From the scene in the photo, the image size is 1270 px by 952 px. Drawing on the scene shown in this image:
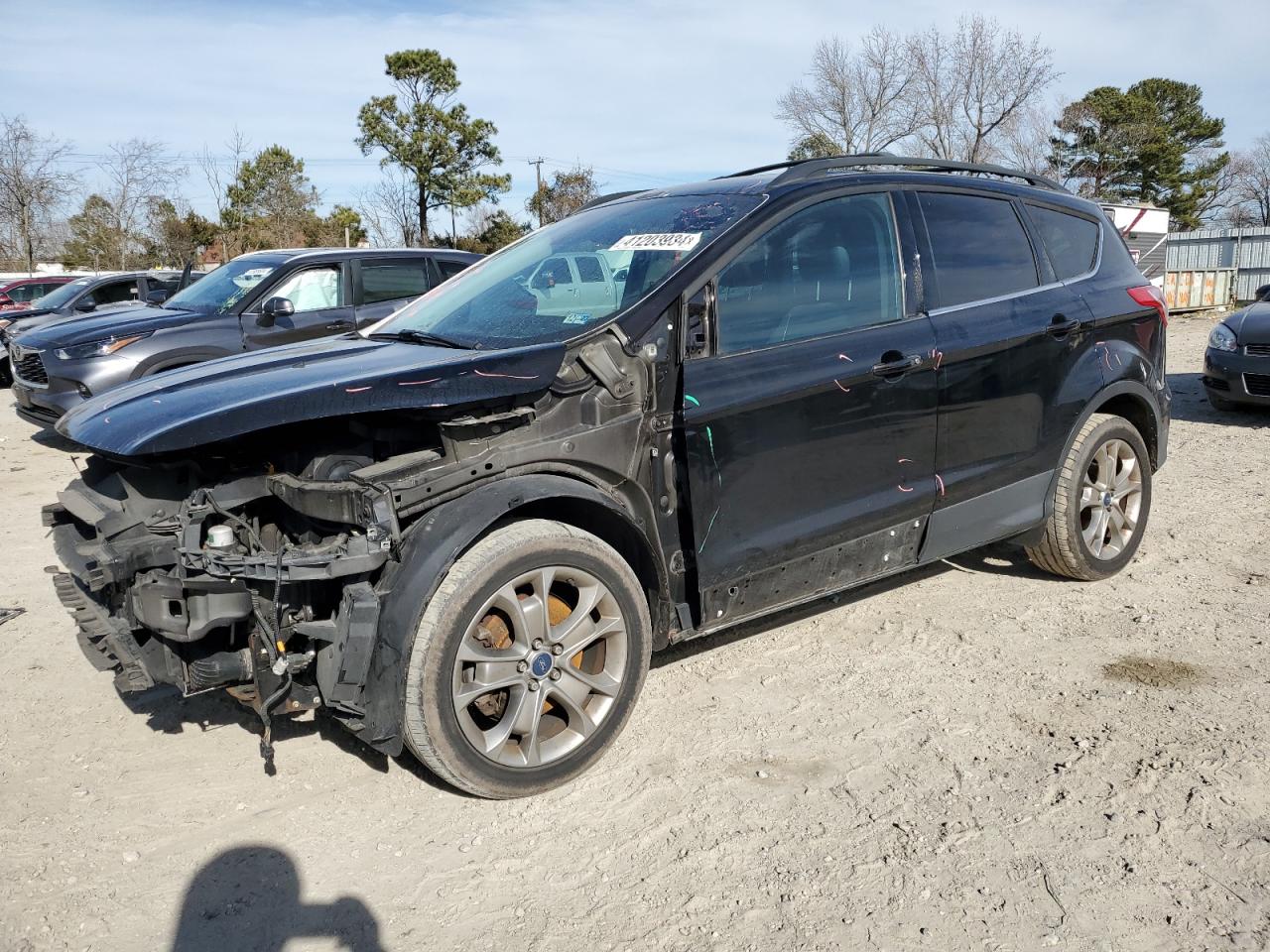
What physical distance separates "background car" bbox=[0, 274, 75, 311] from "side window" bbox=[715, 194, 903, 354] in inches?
724

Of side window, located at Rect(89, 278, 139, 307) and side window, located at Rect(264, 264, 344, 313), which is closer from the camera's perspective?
side window, located at Rect(264, 264, 344, 313)

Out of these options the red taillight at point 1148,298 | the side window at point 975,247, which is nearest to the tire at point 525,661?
the side window at point 975,247

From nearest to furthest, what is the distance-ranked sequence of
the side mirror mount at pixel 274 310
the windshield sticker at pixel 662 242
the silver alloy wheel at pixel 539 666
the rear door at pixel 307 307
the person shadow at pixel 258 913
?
the person shadow at pixel 258 913 < the silver alloy wheel at pixel 539 666 < the windshield sticker at pixel 662 242 < the side mirror mount at pixel 274 310 < the rear door at pixel 307 307

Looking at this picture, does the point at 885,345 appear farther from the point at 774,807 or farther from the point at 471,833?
the point at 471,833

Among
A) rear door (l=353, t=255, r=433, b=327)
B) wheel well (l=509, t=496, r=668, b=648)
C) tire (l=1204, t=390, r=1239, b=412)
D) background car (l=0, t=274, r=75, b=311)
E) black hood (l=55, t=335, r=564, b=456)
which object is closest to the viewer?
black hood (l=55, t=335, r=564, b=456)

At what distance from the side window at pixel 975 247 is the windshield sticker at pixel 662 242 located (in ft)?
3.72

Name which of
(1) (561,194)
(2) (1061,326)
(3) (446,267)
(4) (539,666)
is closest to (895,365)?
(2) (1061,326)

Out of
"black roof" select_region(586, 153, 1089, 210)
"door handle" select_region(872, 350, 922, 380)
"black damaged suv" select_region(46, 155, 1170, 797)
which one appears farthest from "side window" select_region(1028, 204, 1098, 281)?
"door handle" select_region(872, 350, 922, 380)

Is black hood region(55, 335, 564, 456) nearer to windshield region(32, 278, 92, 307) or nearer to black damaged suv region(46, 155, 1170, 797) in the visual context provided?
black damaged suv region(46, 155, 1170, 797)

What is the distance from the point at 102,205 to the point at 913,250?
3572 cm

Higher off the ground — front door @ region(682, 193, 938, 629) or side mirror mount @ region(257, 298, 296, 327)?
side mirror mount @ region(257, 298, 296, 327)

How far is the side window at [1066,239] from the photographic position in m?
4.62

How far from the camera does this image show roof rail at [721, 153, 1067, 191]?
3902 mm

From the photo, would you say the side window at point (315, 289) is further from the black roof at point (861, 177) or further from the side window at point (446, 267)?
the black roof at point (861, 177)
